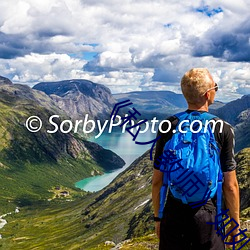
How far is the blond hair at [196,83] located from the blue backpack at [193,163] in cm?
66

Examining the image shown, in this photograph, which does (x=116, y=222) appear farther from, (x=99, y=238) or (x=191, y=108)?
(x=191, y=108)

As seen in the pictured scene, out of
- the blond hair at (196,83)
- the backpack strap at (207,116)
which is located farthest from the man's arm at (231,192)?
the blond hair at (196,83)

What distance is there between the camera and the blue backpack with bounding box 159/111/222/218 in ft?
32.8

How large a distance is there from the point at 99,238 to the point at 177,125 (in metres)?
162

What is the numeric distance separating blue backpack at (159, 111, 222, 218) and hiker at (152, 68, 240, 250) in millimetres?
214

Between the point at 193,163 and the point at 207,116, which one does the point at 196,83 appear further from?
the point at 193,163

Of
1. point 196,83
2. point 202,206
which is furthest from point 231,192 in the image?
point 196,83

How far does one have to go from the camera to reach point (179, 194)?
10453mm

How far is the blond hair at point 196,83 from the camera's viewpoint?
1069cm

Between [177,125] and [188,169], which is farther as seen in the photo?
[177,125]

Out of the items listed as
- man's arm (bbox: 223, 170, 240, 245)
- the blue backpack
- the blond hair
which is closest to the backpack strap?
the blue backpack

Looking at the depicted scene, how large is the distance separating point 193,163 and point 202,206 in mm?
→ 1388

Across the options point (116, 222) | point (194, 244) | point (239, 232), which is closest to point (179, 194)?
point (194, 244)

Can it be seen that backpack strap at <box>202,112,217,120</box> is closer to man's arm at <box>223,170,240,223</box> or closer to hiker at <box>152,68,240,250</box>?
hiker at <box>152,68,240,250</box>
